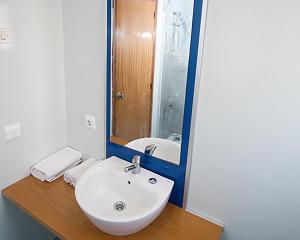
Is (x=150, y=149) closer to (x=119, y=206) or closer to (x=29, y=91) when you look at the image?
(x=119, y=206)

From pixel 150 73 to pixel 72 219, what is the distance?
0.87 m

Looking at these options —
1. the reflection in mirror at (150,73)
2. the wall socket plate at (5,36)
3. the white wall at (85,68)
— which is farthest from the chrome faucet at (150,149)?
the wall socket plate at (5,36)

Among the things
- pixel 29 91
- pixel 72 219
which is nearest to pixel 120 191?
pixel 72 219

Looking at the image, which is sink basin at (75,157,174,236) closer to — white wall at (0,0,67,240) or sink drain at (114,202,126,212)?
sink drain at (114,202,126,212)

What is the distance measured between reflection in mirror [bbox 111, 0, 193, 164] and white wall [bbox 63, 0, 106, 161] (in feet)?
0.33

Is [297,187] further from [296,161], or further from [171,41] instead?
[171,41]

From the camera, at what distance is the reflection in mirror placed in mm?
1092

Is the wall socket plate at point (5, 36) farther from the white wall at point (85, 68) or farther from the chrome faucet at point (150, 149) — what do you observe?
the chrome faucet at point (150, 149)

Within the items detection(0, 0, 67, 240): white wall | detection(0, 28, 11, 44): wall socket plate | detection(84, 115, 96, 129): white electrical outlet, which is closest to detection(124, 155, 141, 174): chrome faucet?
detection(84, 115, 96, 129): white electrical outlet

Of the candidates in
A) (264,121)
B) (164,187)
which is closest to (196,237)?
(164,187)

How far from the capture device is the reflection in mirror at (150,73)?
1092 mm

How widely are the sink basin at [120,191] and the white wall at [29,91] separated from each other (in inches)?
19.3

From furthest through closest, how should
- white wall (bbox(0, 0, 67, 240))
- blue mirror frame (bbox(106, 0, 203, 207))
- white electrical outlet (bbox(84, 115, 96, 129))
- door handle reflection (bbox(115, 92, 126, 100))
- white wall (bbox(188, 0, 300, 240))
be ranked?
1. white electrical outlet (bbox(84, 115, 96, 129))
2. door handle reflection (bbox(115, 92, 126, 100))
3. white wall (bbox(0, 0, 67, 240))
4. blue mirror frame (bbox(106, 0, 203, 207))
5. white wall (bbox(188, 0, 300, 240))

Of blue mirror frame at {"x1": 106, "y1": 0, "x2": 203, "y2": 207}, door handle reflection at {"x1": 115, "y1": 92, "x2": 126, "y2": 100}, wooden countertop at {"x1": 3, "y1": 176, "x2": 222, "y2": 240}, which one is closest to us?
blue mirror frame at {"x1": 106, "y1": 0, "x2": 203, "y2": 207}
